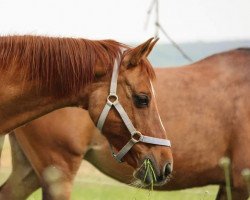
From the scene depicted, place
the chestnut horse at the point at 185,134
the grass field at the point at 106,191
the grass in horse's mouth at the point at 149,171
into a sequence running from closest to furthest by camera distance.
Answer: the grass in horse's mouth at the point at 149,171 < the chestnut horse at the point at 185,134 < the grass field at the point at 106,191

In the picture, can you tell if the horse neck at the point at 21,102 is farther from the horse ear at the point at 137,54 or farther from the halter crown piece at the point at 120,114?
the horse ear at the point at 137,54

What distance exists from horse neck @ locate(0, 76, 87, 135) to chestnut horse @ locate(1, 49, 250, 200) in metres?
1.83

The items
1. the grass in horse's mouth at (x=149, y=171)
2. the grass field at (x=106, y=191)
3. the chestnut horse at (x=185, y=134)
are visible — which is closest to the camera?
the grass in horse's mouth at (x=149, y=171)

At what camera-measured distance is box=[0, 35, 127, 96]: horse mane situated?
552 centimetres

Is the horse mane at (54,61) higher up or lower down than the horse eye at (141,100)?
higher up

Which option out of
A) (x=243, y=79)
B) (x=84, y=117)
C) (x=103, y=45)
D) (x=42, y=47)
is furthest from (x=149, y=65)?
(x=243, y=79)

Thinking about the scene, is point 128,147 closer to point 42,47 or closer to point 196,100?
point 42,47

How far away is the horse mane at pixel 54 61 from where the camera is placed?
552 centimetres

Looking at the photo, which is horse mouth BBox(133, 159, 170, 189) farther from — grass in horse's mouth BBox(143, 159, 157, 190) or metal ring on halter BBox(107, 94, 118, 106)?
metal ring on halter BBox(107, 94, 118, 106)

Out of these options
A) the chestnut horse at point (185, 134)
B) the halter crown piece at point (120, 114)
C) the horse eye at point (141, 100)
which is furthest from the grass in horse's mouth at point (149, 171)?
the chestnut horse at point (185, 134)

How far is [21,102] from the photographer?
18.3 ft

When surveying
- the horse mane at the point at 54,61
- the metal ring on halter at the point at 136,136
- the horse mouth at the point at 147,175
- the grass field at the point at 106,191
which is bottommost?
the grass field at the point at 106,191

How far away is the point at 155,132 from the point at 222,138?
243cm

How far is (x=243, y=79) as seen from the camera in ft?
26.2
